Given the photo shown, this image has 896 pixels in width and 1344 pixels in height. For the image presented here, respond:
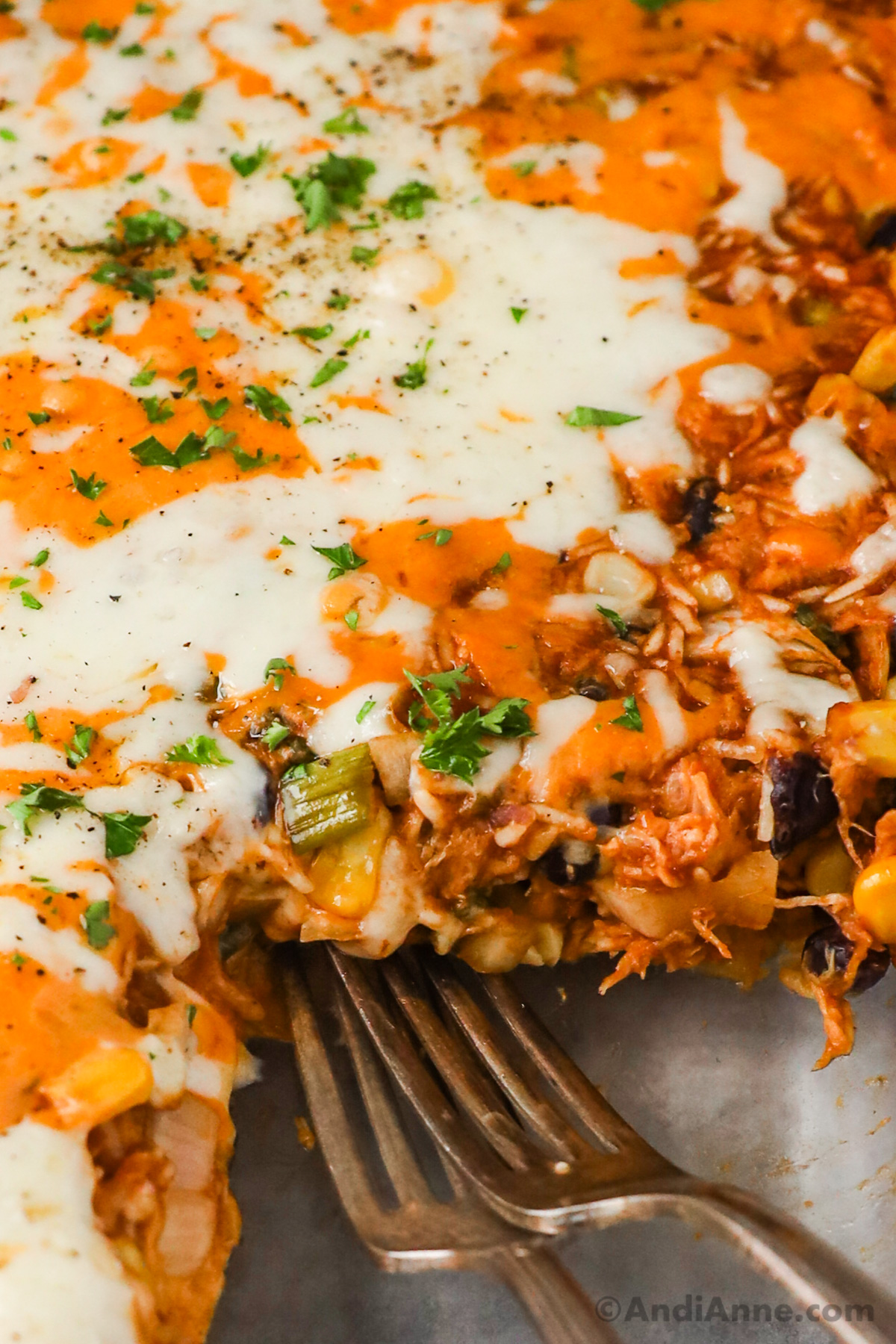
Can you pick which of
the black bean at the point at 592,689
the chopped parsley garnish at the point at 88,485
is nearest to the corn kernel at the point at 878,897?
the black bean at the point at 592,689

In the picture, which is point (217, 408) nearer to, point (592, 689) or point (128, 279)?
point (128, 279)

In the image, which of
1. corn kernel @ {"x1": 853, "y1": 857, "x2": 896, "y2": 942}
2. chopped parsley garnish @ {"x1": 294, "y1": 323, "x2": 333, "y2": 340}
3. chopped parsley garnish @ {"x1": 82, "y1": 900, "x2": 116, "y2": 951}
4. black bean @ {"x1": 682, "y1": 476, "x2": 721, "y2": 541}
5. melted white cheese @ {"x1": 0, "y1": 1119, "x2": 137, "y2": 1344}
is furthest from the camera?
chopped parsley garnish @ {"x1": 294, "y1": 323, "x2": 333, "y2": 340}

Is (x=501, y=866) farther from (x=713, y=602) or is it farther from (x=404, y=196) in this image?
(x=404, y=196)

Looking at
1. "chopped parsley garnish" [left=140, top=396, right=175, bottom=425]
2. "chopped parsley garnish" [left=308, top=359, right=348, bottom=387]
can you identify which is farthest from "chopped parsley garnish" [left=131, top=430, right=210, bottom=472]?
"chopped parsley garnish" [left=308, top=359, right=348, bottom=387]

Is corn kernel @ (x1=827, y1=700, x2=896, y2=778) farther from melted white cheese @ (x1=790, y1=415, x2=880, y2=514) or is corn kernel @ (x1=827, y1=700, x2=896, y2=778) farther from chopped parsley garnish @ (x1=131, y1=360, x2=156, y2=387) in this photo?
chopped parsley garnish @ (x1=131, y1=360, x2=156, y2=387)

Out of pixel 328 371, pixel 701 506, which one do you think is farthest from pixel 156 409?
pixel 701 506

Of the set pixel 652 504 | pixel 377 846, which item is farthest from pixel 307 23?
pixel 377 846
